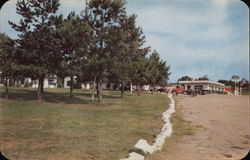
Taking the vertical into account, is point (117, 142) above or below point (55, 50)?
below

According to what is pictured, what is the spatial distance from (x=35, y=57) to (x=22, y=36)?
2.36 m

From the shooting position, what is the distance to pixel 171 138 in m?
9.70

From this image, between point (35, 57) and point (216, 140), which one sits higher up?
point (35, 57)

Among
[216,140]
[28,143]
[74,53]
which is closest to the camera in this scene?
[28,143]

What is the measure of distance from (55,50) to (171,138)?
17716 mm

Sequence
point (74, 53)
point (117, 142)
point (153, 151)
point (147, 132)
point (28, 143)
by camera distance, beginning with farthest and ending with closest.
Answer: point (74, 53) → point (147, 132) → point (117, 142) → point (28, 143) → point (153, 151)

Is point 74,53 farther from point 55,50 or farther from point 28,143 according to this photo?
point 28,143

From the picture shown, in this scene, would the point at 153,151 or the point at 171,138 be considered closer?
the point at 153,151

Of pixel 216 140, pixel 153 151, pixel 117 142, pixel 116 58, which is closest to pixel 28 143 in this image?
pixel 117 142

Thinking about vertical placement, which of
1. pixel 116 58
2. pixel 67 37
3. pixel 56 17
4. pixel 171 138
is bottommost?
pixel 171 138

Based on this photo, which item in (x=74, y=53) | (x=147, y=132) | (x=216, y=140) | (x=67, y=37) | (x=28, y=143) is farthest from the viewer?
(x=74, y=53)

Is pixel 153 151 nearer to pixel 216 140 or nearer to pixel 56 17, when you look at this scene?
pixel 216 140

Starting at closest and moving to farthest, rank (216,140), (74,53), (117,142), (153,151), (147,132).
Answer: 1. (153,151)
2. (117,142)
3. (216,140)
4. (147,132)
5. (74,53)

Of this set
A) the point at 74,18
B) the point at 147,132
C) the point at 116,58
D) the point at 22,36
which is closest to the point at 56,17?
the point at 74,18
